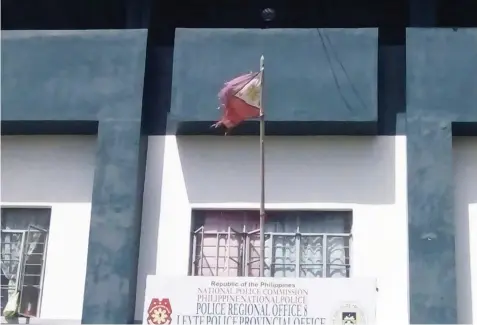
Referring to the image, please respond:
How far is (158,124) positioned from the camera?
552 inches

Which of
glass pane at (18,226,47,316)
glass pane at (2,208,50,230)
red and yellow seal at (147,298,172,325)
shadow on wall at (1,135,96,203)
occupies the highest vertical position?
shadow on wall at (1,135,96,203)

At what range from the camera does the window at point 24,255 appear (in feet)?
44.4

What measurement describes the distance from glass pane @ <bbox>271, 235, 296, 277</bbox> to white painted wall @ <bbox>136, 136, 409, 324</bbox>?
525mm

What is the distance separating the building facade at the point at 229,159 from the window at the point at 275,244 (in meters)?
0.02

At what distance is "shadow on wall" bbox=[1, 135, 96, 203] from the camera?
13930 millimetres

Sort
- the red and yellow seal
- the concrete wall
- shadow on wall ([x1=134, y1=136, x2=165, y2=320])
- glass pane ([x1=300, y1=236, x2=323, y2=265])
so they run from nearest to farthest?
1. the red and yellow seal
2. the concrete wall
3. shadow on wall ([x1=134, y1=136, x2=165, y2=320])
4. glass pane ([x1=300, y1=236, x2=323, y2=265])

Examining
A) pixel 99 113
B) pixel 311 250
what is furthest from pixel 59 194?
pixel 311 250

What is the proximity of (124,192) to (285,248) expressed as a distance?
2.60 meters

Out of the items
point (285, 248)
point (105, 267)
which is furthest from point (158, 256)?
point (285, 248)

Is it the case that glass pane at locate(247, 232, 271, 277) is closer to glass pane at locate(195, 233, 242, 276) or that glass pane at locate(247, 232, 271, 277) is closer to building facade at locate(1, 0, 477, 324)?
building facade at locate(1, 0, 477, 324)

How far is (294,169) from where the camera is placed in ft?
44.6

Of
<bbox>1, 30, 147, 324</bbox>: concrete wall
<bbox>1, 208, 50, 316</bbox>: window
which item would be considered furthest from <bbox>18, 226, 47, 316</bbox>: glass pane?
<bbox>1, 30, 147, 324</bbox>: concrete wall

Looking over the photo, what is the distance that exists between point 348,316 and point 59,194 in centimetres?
510

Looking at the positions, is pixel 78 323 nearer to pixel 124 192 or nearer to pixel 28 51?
pixel 124 192
